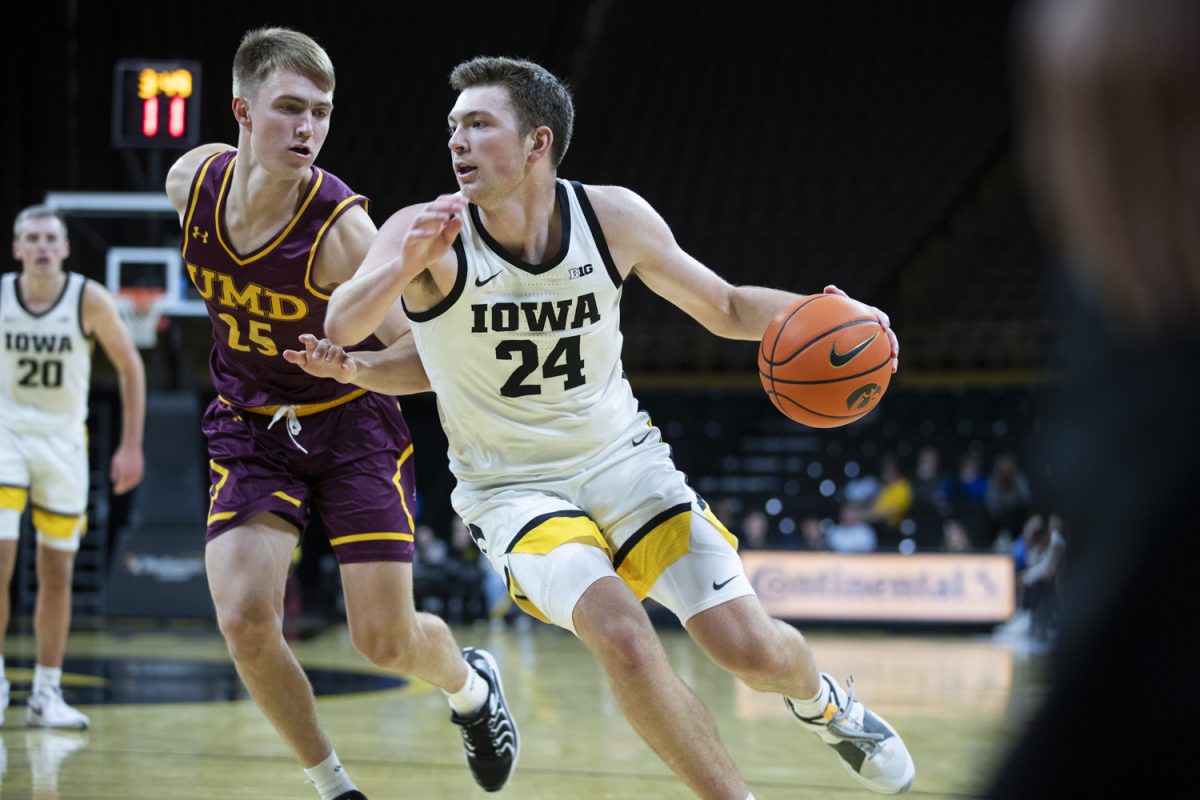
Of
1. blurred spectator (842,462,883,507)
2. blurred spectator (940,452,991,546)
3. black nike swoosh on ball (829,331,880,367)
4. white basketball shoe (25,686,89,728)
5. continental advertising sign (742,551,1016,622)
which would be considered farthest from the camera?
blurred spectator (842,462,883,507)

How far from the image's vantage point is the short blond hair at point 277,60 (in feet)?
12.7

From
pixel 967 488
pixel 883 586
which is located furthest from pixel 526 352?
pixel 967 488

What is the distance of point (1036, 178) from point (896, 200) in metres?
17.0

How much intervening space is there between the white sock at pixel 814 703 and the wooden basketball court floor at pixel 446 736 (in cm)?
66

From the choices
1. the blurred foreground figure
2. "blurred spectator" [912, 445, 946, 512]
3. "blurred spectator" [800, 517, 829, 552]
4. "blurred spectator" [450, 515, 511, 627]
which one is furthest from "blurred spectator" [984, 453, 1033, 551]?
the blurred foreground figure

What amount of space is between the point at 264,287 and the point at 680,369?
1291cm

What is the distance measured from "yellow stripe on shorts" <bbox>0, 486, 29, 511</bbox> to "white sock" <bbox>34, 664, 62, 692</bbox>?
70 centimetres

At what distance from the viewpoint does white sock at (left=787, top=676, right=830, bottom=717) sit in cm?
383

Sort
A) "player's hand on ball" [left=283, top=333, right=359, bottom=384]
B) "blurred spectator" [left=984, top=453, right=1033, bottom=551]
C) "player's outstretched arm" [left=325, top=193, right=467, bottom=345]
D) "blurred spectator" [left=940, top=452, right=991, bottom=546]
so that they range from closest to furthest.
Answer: "player's outstretched arm" [left=325, top=193, right=467, bottom=345] < "player's hand on ball" [left=283, top=333, right=359, bottom=384] < "blurred spectator" [left=984, top=453, right=1033, bottom=551] < "blurred spectator" [left=940, top=452, right=991, bottom=546]

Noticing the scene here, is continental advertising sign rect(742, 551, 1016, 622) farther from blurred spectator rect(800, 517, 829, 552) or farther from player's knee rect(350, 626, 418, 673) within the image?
player's knee rect(350, 626, 418, 673)

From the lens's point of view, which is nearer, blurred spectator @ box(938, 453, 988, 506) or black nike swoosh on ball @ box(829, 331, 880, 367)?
black nike swoosh on ball @ box(829, 331, 880, 367)

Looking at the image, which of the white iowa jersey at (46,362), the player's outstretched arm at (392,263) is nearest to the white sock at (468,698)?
the player's outstretched arm at (392,263)

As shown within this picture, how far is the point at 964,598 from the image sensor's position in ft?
38.2

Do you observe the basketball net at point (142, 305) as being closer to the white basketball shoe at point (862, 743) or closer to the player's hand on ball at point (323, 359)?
the player's hand on ball at point (323, 359)
